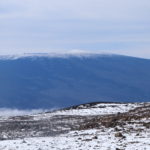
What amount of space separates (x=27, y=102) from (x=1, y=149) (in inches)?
Answer: 6886

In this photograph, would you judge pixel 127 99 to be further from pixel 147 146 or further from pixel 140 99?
pixel 147 146

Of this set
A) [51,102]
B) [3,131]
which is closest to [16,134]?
[3,131]

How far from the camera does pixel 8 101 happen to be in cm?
19638

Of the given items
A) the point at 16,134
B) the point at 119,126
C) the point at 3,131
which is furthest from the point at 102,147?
the point at 3,131

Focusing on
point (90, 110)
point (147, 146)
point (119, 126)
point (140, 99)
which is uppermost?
point (140, 99)

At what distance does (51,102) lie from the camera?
193000 millimetres

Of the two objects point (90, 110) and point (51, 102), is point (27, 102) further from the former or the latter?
point (90, 110)

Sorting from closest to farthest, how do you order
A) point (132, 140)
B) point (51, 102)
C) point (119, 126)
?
point (132, 140), point (119, 126), point (51, 102)

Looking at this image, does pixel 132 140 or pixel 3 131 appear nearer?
pixel 132 140

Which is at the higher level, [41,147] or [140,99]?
[140,99]

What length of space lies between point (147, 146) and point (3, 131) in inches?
643

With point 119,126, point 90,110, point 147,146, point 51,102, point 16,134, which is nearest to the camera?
point 147,146

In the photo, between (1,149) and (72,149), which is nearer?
(72,149)

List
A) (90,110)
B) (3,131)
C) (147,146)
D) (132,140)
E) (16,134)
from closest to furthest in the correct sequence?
(147,146) < (132,140) < (16,134) < (3,131) < (90,110)
